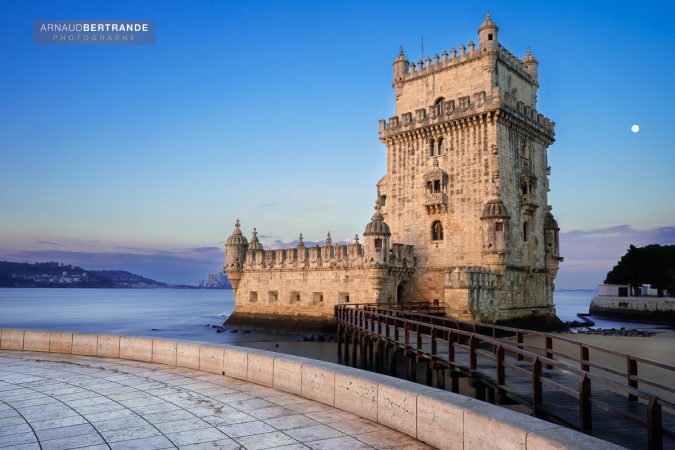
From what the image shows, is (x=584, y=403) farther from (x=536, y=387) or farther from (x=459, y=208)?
(x=459, y=208)

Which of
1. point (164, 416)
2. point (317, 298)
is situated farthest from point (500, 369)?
point (317, 298)

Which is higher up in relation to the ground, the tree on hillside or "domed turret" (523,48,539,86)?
"domed turret" (523,48,539,86)

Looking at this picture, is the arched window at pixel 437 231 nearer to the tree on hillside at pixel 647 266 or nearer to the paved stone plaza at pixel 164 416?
the paved stone plaza at pixel 164 416

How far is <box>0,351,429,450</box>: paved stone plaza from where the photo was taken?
6.48 metres

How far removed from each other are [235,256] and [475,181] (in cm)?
2038

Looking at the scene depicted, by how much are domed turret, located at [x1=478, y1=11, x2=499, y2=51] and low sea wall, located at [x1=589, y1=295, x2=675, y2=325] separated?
4057 centimetres

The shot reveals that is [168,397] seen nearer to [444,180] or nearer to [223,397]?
[223,397]

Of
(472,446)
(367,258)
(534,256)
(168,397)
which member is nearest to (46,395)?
(168,397)

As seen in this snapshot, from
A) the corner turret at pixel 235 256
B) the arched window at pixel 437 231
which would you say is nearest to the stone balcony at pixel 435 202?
the arched window at pixel 437 231

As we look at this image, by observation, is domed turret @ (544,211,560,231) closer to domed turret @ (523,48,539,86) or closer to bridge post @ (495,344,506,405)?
domed turret @ (523,48,539,86)

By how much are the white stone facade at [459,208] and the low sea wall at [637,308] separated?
1163 inches

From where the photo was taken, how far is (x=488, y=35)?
1252 inches

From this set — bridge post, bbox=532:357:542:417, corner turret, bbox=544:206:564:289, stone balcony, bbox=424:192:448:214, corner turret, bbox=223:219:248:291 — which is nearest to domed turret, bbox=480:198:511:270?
stone balcony, bbox=424:192:448:214

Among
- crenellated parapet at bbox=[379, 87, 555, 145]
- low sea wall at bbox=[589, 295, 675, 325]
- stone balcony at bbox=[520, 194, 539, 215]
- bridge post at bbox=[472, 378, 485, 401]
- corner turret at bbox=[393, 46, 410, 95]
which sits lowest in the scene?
low sea wall at bbox=[589, 295, 675, 325]
